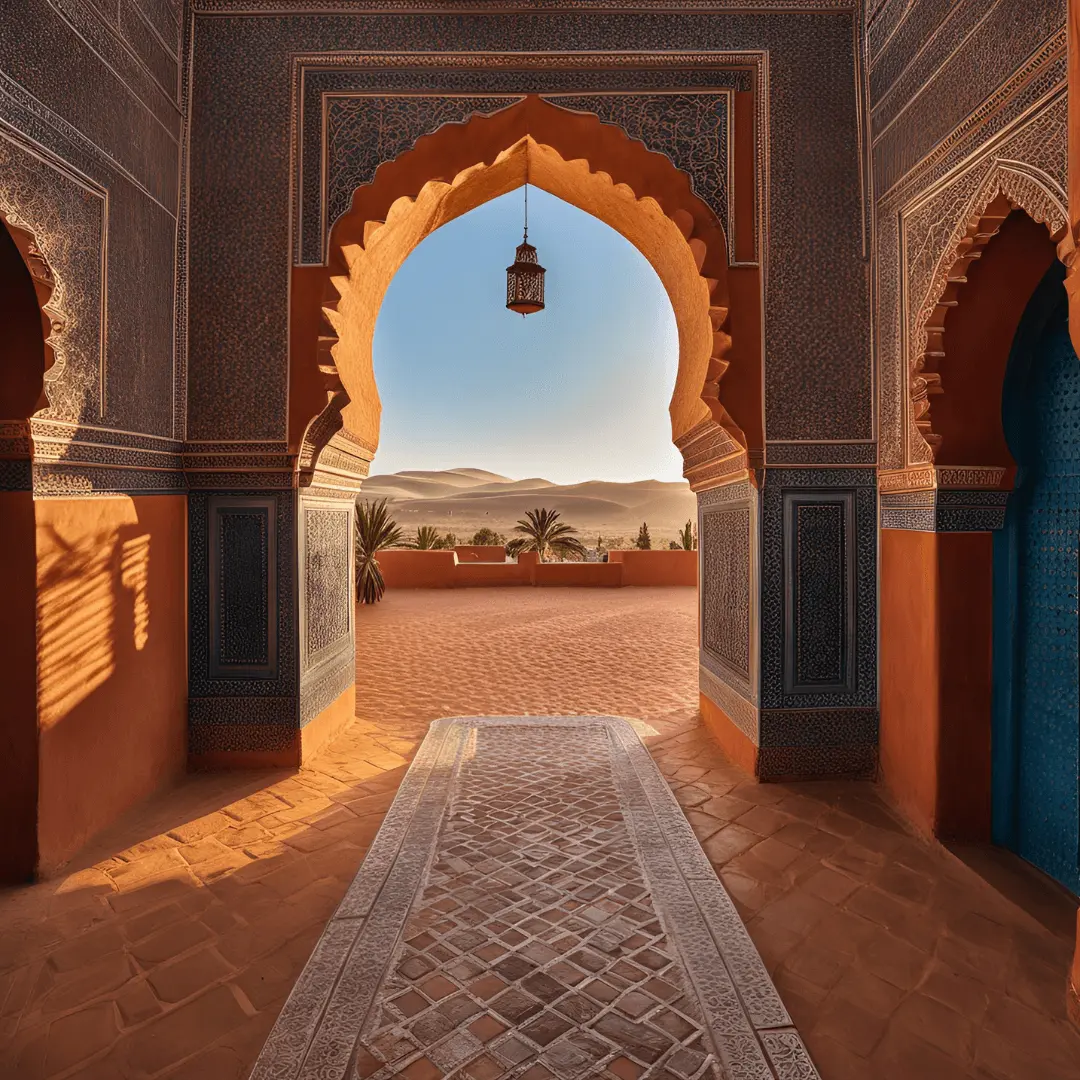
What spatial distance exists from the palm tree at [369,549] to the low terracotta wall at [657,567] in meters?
5.49

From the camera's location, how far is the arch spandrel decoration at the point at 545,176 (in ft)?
14.3

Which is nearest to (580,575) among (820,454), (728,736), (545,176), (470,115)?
(728,736)

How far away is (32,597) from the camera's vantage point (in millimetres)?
3109

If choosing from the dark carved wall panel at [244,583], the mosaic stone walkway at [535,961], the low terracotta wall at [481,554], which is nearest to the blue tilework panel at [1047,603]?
the mosaic stone walkway at [535,961]

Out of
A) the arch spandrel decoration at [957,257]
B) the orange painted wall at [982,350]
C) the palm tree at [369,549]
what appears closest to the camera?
the arch spandrel decoration at [957,257]

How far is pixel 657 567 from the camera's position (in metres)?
16.8

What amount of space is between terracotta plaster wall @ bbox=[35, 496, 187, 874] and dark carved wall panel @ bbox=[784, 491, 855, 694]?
3693mm

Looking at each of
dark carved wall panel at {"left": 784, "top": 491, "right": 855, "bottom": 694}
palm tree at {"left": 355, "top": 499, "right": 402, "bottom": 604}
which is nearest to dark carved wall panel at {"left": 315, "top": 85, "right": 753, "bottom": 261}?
dark carved wall panel at {"left": 784, "top": 491, "right": 855, "bottom": 694}

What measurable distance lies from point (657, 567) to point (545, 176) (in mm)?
12396

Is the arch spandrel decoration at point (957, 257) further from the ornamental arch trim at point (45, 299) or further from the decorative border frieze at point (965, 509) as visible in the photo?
the ornamental arch trim at point (45, 299)

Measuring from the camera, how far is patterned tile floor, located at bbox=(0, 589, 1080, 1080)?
6.93ft

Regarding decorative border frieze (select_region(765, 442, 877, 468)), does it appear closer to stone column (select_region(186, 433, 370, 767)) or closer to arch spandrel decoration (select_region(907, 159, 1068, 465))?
arch spandrel decoration (select_region(907, 159, 1068, 465))

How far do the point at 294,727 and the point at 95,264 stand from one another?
2.78m

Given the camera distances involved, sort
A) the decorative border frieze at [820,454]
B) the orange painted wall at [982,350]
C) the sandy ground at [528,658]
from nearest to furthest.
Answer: the orange painted wall at [982,350], the decorative border frieze at [820,454], the sandy ground at [528,658]
